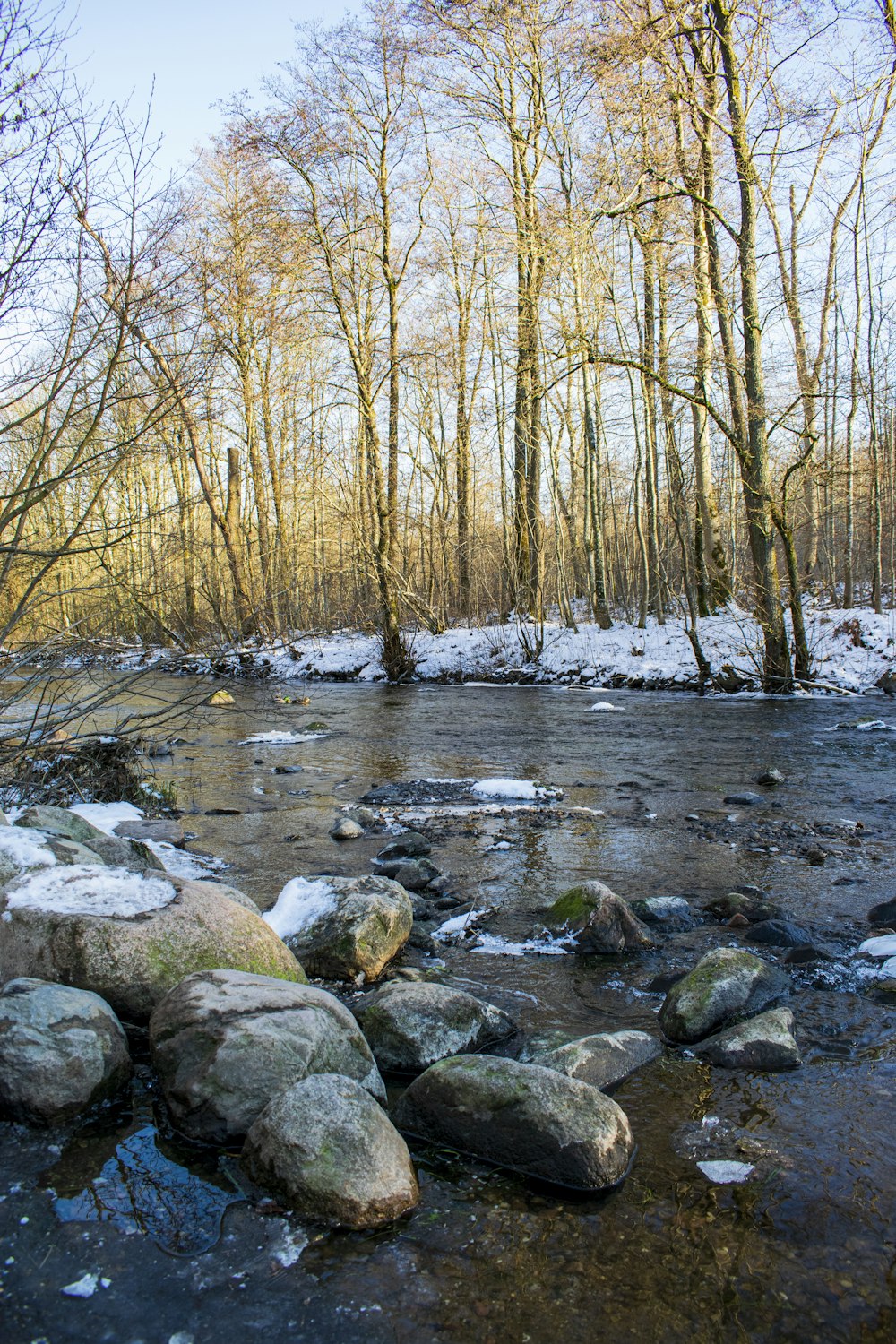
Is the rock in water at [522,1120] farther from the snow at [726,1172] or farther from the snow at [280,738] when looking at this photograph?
the snow at [280,738]

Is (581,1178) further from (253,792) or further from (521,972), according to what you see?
(253,792)

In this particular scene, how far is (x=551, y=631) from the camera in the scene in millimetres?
19172

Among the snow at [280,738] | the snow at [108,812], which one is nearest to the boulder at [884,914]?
the snow at [108,812]

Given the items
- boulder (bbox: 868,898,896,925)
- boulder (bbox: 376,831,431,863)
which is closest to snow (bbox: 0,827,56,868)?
boulder (bbox: 376,831,431,863)

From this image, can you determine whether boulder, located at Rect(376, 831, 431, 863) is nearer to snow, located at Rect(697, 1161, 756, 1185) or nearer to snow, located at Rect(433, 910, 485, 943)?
snow, located at Rect(433, 910, 485, 943)

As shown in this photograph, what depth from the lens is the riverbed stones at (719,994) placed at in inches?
128

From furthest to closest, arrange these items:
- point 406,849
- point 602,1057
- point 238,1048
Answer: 1. point 406,849
2. point 602,1057
3. point 238,1048

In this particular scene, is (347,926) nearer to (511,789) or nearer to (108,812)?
(108,812)

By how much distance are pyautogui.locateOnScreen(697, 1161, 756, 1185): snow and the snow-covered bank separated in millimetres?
10452

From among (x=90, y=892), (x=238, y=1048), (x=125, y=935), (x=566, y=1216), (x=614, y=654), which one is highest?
(x=614, y=654)

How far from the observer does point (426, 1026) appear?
10.4ft

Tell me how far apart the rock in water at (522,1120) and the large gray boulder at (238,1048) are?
251mm

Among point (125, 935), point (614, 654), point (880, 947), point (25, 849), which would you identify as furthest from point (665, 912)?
point (614, 654)

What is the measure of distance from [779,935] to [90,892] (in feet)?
9.84
